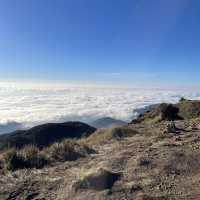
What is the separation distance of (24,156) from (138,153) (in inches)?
180

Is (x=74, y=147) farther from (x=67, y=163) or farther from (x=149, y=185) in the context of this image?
(x=149, y=185)

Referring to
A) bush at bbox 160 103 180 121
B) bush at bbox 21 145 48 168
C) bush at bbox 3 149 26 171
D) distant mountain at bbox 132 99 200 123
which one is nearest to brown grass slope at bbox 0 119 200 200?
bush at bbox 21 145 48 168

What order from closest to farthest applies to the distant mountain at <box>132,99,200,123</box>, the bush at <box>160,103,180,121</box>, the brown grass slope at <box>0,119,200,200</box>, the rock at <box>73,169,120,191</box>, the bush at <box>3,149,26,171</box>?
the brown grass slope at <box>0,119,200,200</box> → the rock at <box>73,169,120,191</box> → the bush at <box>3,149,26,171</box> → the bush at <box>160,103,180,121</box> → the distant mountain at <box>132,99,200,123</box>

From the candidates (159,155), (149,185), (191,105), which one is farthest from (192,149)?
(191,105)

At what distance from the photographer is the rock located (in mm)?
9266

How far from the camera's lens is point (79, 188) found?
9.30m

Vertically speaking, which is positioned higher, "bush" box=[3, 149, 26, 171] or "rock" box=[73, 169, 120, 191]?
"rock" box=[73, 169, 120, 191]

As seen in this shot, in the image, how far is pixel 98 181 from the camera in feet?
31.1

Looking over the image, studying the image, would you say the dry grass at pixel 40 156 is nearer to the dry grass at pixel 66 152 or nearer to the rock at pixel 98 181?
the dry grass at pixel 66 152

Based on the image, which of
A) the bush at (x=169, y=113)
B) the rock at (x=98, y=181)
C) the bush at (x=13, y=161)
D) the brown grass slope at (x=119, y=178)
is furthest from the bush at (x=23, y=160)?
the bush at (x=169, y=113)

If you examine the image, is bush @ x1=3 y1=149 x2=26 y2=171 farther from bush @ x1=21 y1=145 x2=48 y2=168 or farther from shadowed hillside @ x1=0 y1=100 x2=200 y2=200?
bush @ x1=21 y1=145 x2=48 y2=168

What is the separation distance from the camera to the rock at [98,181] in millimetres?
9266

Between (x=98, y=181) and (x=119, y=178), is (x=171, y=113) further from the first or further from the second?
(x=98, y=181)

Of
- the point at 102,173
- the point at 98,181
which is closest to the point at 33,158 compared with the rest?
the point at 102,173
